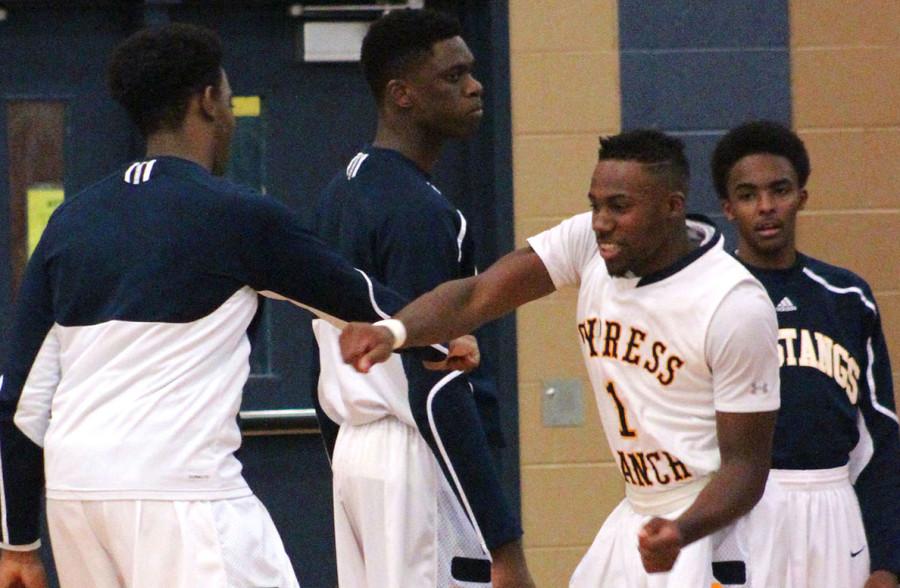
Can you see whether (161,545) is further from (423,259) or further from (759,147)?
(759,147)

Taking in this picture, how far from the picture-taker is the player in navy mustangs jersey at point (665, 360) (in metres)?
3.70

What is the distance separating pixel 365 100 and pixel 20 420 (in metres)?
3.17

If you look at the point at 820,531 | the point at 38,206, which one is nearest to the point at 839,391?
the point at 820,531

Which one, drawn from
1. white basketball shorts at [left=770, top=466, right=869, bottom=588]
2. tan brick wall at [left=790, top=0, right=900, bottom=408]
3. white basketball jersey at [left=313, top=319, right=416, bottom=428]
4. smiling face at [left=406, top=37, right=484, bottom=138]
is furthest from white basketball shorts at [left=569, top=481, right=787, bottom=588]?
tan brick wall at [left=790, top=0, right=900, bottom=408]

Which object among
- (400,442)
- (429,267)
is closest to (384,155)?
(429,267)

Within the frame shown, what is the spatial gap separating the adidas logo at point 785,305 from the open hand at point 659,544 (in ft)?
3.88

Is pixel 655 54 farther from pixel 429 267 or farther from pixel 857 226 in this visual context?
pixel 429 267

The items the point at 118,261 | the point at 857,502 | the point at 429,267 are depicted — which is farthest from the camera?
the point at 857,502

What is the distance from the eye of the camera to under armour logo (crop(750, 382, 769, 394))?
12.1 feet

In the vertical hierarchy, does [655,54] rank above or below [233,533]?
above

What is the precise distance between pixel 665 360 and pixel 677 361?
0.10 feet

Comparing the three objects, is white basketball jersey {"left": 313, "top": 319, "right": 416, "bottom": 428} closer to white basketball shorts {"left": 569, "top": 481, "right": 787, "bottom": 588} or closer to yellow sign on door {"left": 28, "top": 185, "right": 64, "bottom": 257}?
white basketball shorts {"left": 569, "top": 481, "right": 787, "bottom": 588}

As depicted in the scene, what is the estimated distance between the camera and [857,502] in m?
4.61

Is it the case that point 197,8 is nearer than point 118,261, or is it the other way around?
point 118,261
